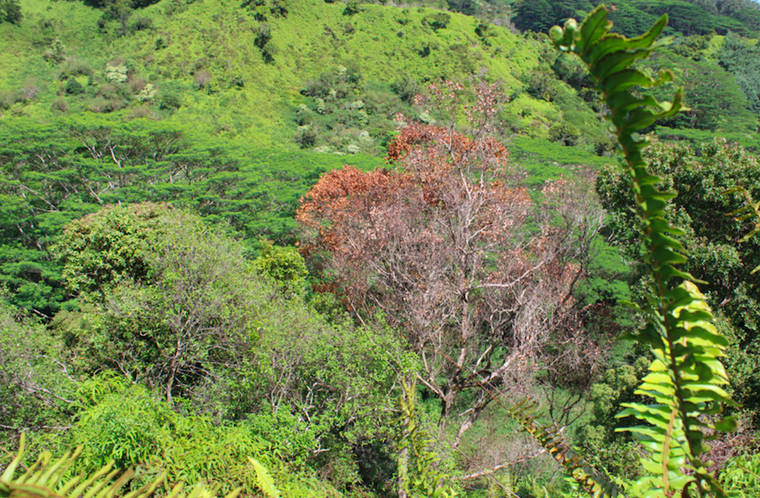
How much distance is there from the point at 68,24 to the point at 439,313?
5378 cm

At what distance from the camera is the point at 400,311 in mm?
9539

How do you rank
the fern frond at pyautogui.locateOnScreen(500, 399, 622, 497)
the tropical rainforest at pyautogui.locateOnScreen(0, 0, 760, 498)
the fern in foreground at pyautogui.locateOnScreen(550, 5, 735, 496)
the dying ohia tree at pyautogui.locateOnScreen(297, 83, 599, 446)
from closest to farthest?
the fern in foreground at pyautogui.locateOnScreen(550, 5, 735, 496) < the tropical rainforest at pyautogui.locateOnScreen(0, 0, 760, 498) < the fern frond at pyautogui.locateOnScreen(500, 399, 622, 497) < the dying ohia tree at pyautogui.locateOnScreen(297, 83, 599, 446)

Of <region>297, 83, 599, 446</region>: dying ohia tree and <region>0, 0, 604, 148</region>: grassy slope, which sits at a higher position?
<region>297, 83, 599, 446</region>: dying ohia tree

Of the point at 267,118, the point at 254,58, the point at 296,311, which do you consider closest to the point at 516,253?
the point at 296,311

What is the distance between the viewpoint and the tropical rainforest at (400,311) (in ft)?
3.40

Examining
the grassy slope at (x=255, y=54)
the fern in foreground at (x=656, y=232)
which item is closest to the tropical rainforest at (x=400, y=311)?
the fern in foreground at (x=656, y=232)

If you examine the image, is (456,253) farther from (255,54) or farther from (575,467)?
(255,54)

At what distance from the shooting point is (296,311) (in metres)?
8.54

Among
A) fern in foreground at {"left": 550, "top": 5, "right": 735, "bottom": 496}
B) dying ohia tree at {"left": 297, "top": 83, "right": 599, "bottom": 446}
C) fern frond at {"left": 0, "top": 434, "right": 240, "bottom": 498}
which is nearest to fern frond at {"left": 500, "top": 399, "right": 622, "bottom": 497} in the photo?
fern in foreground at {"left": 550, "top": 5, "right": 735, "bottom": 496}

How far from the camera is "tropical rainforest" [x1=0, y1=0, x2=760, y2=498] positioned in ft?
3.40

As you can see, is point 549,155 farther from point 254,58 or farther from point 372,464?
point 254,58

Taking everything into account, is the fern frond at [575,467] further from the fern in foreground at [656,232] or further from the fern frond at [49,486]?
the fern frond at [49,486]

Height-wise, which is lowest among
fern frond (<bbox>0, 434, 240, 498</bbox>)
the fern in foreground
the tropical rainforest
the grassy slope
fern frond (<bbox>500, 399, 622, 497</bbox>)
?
the grassy slope

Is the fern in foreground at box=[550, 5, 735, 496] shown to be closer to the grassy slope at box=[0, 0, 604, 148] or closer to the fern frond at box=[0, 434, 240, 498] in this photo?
the fern frond at box=[0, 434, 240, 498]
